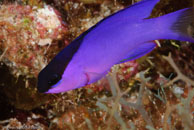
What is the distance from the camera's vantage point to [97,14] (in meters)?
3.47

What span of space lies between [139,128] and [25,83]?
202 centimetres

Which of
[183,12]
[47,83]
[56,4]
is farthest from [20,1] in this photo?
[183,12]

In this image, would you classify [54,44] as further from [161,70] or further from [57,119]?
→ [161,70]

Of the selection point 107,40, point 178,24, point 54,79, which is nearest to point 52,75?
point 54,79

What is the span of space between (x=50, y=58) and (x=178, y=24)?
2.12 metres

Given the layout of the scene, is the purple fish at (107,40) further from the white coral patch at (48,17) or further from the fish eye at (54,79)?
the white coral patch at (48,17)

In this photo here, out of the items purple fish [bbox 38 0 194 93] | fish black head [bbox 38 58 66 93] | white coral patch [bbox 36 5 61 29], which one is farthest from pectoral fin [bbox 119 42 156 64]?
white coral patch [bbox 36 5 61 29]

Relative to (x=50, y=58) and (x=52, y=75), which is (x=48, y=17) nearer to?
(x=50, y=58)

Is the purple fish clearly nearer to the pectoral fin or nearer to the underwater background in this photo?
the pectoral fin

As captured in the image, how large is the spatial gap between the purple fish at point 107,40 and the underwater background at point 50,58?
2.91 feet

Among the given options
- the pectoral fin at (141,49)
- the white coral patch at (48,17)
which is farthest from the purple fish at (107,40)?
the white coral patch at (48,17)

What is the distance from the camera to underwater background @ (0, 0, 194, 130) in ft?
10.3

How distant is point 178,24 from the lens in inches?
78.0

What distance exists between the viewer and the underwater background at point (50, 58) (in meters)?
3.12
